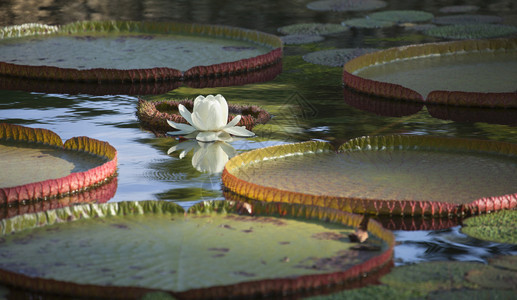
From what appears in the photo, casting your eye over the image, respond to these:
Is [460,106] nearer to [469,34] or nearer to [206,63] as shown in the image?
[206,63]

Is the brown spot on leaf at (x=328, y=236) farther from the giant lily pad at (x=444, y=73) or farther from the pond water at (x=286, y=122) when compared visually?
the giant lily pad at (x=444, y=73)

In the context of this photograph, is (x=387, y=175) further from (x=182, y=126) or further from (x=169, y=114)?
(x=169, y=114)

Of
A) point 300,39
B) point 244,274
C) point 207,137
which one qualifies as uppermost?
point 244,274

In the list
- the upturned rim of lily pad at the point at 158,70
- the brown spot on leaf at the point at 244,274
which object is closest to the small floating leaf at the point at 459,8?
the upturned rim of lily pad at the point at 158,70

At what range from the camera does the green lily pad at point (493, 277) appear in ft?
8.85

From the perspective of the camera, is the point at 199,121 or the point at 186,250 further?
the point at 199,121

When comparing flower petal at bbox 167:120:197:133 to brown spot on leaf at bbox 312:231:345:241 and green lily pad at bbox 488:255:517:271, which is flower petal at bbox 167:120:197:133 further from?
green lily pad at bbox 488:255:517:271

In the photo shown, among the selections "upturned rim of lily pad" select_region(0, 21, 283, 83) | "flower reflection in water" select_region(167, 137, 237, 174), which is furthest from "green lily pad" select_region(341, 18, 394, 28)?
"flower reflection in water" select_region(167, 137, 237, 174)

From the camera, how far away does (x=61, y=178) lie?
12.1 feet

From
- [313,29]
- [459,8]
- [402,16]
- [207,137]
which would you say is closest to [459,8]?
[459,8]

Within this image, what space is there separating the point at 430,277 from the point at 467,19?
260 inches

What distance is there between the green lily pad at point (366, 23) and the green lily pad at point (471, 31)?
57cm

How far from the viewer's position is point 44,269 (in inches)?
110

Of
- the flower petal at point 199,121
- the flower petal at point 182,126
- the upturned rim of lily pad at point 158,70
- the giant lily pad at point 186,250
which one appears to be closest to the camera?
the giant lily pad at point 186,250
